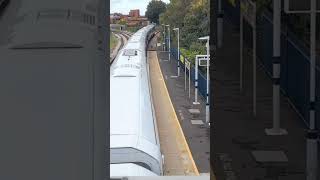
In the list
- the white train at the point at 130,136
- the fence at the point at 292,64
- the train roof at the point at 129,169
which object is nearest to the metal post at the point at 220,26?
the fence at the point at 292,64

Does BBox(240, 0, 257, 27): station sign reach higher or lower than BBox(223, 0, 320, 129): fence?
higher

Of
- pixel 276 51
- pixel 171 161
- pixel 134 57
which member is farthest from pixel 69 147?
pixel 134 57

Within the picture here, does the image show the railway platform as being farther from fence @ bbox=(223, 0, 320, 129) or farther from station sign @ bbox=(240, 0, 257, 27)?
station sign @ bbox=(240, 0, 257, 27)

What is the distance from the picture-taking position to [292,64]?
10.3 metres

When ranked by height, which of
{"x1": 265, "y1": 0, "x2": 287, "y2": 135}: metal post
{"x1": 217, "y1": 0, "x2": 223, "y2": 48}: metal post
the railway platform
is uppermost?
{"x1": 217, "y1": 0, "x2": 223, "y2": 48}: metal post

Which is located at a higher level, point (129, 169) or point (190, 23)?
point (190, 23)

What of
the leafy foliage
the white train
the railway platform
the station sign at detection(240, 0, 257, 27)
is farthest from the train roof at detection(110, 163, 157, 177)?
the leafy foliage

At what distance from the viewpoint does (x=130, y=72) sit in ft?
77.3

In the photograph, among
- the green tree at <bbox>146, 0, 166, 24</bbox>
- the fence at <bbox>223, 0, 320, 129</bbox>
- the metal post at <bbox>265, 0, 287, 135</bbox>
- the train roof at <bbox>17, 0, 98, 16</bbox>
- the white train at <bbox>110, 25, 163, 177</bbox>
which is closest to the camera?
the train roof at <bbox>17, 0, 98, 16</bbox>

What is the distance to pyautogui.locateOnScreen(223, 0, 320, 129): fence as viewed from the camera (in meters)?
9.02

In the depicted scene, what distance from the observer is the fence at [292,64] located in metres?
9.02

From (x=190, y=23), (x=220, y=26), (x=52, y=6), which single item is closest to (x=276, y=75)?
(x=220, y=26)

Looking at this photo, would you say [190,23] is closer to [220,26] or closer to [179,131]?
[179,131]

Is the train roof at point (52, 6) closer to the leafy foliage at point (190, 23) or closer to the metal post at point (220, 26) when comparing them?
the metal post at point (220, 26)
